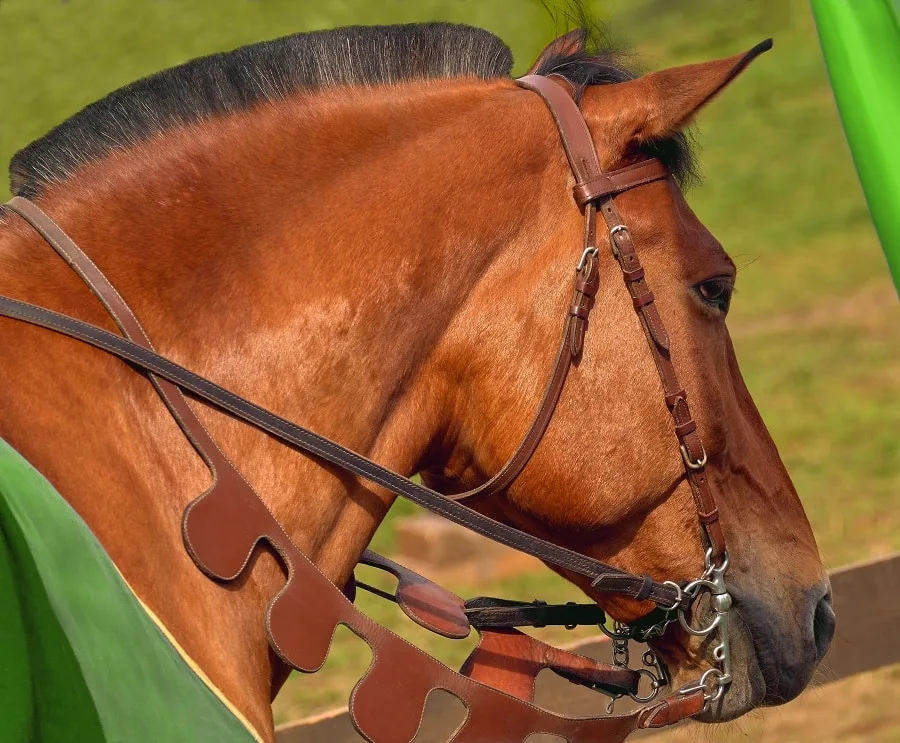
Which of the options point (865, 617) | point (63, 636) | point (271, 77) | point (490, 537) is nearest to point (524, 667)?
point (490, 537)

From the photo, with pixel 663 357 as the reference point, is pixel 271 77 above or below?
above

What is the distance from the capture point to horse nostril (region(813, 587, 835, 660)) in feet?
9.29

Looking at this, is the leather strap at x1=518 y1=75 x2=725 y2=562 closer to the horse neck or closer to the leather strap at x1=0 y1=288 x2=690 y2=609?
the horse neck

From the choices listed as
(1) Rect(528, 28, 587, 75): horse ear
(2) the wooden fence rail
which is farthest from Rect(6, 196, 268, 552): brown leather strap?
(2) the wooden fence rail

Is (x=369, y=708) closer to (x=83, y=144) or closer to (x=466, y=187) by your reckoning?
(x=466, y=187)

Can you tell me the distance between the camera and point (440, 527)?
708 centimetres

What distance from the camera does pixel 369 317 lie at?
235 centimetres

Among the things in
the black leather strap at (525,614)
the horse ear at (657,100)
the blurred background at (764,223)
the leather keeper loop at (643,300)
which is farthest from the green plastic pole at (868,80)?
the blurred background at (764,223)

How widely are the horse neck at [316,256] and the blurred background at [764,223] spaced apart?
130 inches

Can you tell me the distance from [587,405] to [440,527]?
185 inches

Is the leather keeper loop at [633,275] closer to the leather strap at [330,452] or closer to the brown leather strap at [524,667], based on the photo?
the leather strap at [330,452]

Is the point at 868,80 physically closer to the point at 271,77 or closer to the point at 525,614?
the point at 271,77

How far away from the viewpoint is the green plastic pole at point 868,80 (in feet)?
7.89

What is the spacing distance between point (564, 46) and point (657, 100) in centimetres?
50
